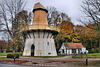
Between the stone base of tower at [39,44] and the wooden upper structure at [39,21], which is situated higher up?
the wooden upper structure at [39,21]

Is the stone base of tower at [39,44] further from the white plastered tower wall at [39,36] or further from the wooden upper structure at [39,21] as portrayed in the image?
the wooden upper structure at [39,21]

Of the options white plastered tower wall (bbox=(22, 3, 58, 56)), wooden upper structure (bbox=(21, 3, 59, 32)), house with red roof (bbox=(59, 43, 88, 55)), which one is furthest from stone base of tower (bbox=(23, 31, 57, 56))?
house with red roof (bbox=(59, 43, 88, 55))

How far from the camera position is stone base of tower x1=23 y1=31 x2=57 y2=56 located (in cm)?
2489

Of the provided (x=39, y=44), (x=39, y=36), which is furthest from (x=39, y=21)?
(x=39, y=44)

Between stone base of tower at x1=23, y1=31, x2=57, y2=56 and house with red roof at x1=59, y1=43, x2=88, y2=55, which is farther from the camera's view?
house with red roof at x1=59, y1=43, x2=88, y2=55

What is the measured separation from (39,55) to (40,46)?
6.71ft

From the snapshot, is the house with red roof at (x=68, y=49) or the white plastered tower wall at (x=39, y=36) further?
the house with red roof at (x=68, y=49)

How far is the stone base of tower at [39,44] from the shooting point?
81.7 feet

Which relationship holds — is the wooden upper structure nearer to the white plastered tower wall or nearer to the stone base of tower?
the white plastered tower wall

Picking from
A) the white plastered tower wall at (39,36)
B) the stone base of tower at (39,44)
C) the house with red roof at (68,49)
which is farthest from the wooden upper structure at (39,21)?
the house with red roof at (68,49)

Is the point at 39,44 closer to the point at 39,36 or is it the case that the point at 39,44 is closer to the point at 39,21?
the point at 39,36

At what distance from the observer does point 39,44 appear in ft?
82.5

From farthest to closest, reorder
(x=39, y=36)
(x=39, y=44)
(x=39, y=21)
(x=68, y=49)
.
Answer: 1. (x=68, y=49)
2. (x=39, y=21)
3. (x=39, y=36)
4. (x=39, y=44)

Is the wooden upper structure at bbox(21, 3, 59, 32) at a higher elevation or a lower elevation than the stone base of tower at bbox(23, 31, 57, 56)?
higher
